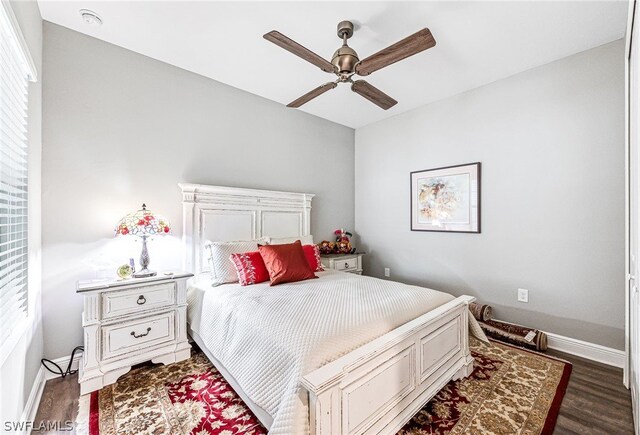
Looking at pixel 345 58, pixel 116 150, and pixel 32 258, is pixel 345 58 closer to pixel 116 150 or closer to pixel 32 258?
pixel 116 150

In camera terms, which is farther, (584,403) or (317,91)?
(317,91)

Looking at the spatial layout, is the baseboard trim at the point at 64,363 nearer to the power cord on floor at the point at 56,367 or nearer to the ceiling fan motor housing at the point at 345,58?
the power cord on floor at the point at 56,367

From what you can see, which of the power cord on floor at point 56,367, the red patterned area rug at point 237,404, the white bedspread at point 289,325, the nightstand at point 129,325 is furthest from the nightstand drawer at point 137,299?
the power cord on floor at point 56,367

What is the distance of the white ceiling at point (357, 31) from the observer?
2.04 meters

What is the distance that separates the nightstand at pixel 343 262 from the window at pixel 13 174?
2.69 metres

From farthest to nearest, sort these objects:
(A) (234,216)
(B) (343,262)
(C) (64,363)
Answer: (B) (343,262)
(A) (234,216)
(C) (64,363)

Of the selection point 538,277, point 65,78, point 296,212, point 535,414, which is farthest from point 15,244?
point 538,277

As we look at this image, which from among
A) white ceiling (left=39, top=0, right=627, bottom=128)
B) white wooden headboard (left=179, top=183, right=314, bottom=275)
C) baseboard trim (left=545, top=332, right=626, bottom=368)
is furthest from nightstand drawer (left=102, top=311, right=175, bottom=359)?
baseboard trim (left=545, top=332, right=626, bottom=368)

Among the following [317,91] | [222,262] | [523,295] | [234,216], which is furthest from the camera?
[234,216]

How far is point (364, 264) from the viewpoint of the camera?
14.6 ft

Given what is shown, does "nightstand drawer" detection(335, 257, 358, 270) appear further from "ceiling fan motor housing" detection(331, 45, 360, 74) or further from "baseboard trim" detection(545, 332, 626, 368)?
"ceiling fan motor housing" detection(331, 45, 360, 74)

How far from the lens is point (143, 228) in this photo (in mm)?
2258

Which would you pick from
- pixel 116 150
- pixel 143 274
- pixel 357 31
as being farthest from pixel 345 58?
pixel 143 274

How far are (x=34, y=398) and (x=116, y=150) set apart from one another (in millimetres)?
1892
